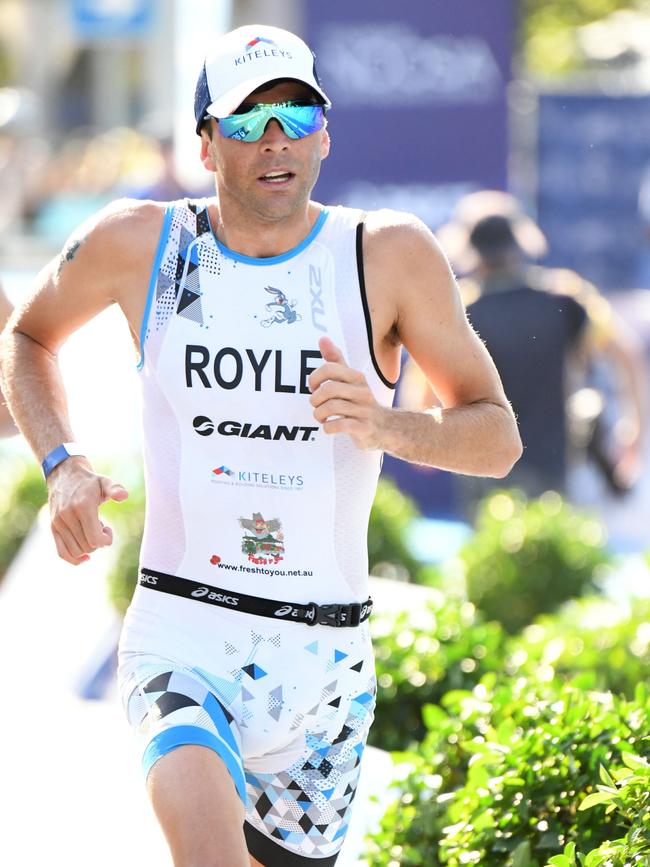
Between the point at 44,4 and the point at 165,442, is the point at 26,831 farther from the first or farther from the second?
the point at 44,4

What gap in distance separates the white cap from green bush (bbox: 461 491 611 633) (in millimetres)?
4261

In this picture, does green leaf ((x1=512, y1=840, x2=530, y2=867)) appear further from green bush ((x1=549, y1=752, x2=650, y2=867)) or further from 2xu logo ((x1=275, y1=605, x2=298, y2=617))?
2xu logo ((x1=275, y1=605, x2=298, y2=617))

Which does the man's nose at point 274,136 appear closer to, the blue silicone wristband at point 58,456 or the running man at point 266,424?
the running man at point 266,424

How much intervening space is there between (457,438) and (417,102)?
696cm

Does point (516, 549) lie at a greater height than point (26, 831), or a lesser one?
greater

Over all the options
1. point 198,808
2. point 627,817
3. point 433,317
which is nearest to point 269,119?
point 433,317

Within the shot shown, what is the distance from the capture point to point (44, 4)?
39.9 meters

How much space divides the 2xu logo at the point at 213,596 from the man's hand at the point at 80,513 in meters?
0.31

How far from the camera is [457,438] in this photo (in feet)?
10.5

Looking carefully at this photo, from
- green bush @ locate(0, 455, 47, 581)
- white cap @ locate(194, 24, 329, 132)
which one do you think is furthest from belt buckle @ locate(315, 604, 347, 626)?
green bush @ locate(0, 455, 47, 581)

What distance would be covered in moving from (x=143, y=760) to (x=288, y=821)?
0.45m

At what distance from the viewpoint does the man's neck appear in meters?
3.33

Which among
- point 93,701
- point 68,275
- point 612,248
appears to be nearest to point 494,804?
point 68,275

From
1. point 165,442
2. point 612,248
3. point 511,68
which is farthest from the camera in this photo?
point 612,248
